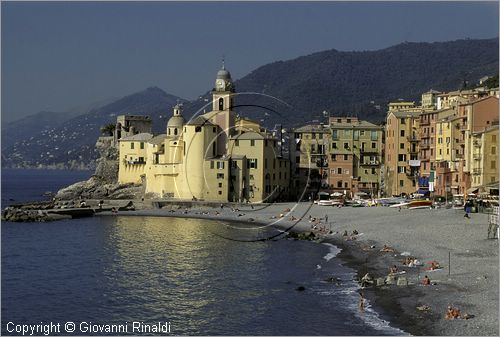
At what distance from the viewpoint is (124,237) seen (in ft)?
229

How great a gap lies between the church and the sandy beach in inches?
227

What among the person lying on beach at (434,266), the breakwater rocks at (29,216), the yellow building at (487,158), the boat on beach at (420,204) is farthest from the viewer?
the breakwater rocks at (29,216)

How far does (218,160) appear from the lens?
92250 millimetres

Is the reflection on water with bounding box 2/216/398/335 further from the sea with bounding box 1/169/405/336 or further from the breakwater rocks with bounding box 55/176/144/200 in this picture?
the breakwater rocks with bounding box 55/176/144/200

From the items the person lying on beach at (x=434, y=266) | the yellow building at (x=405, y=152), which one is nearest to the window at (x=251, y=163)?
the yellow building at (x=405, y=152)

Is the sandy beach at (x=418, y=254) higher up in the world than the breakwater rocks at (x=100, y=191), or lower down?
lower down

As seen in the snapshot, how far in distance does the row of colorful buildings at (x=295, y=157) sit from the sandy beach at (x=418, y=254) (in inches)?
259

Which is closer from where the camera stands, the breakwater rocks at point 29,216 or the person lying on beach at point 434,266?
the person lying on beach at point 434,266

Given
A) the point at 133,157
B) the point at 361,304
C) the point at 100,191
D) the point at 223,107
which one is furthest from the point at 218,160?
the point at 361,304

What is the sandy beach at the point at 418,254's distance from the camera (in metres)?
33.6

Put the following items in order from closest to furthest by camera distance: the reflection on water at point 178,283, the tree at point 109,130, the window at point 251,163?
the reflection on water at point 178,283, the window at point 251,163, the tree at point 109,130

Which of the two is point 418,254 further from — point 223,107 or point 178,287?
point 223,107

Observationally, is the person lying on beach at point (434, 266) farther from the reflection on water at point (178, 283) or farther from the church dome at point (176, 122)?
the church dome at point (176, 122)

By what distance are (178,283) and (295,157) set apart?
2315 inches
